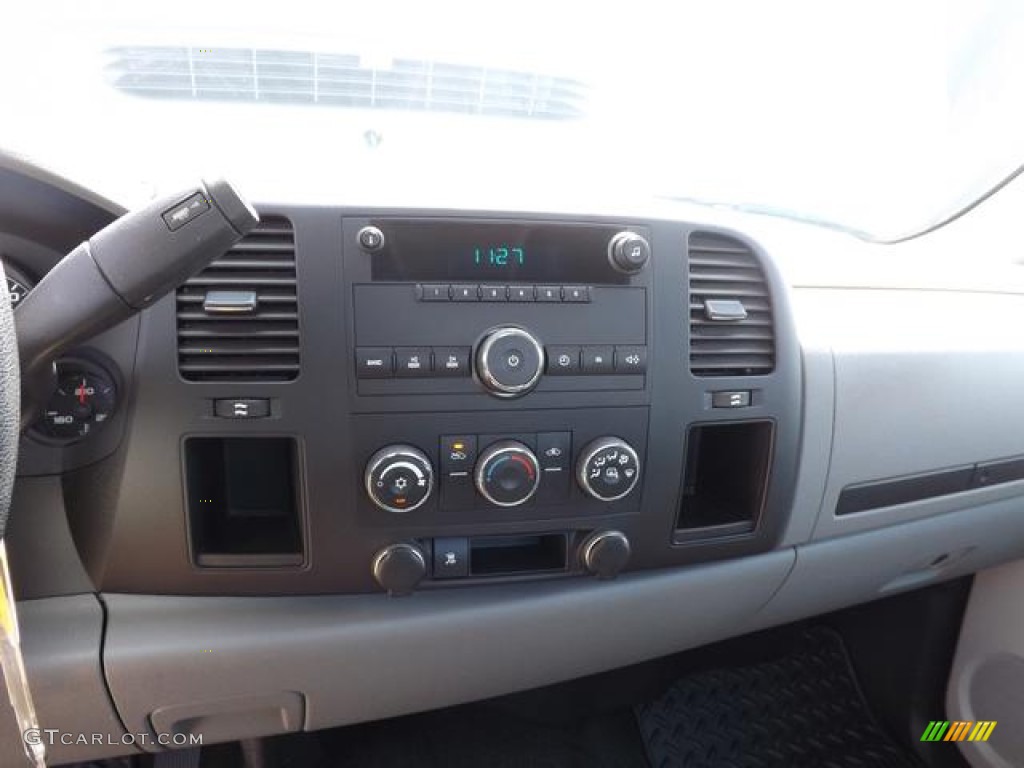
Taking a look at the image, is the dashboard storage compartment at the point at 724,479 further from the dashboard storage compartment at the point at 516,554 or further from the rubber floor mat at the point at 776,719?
the rubber floor mat at the point at 776,719

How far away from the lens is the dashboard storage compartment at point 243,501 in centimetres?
98

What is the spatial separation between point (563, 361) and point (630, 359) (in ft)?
0.37

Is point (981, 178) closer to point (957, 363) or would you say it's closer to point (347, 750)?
point (957, 363)

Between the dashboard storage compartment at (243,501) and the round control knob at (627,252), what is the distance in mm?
540

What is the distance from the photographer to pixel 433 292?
96 centimetres

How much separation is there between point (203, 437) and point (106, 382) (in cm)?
14

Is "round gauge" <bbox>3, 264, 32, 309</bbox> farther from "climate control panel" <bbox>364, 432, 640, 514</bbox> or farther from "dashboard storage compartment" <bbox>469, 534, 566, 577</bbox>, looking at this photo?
"dashboard storage compartment" <bbox>469, 534, 566, 577</bbox>

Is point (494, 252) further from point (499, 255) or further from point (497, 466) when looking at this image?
point (497, 466)

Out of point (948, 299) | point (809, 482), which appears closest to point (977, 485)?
point (948, 299)

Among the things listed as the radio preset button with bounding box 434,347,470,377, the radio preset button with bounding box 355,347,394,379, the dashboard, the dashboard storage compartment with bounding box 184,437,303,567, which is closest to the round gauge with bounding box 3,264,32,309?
the dashboard

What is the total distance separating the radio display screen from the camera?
0.96 m

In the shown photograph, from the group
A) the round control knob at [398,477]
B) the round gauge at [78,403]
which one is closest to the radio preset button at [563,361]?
the round control knob at [398,477]

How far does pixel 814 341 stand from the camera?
4.15 feet

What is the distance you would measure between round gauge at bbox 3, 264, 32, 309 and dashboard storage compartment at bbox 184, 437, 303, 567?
277 mm
